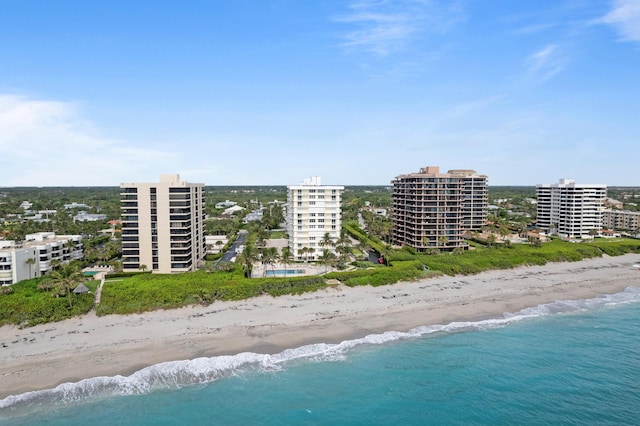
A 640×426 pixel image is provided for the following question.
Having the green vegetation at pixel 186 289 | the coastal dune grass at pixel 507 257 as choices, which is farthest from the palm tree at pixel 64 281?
the coastal dune grass at pixel 507 257

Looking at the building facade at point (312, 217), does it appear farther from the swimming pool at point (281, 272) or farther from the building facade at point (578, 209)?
the building facade at point (578, 209)

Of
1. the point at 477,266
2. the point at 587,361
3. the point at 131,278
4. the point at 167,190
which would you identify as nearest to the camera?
the point at 587,361

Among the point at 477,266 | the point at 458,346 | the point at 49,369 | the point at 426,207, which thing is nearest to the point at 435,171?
the point at 426,207

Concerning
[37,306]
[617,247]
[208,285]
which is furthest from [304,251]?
[617,247]

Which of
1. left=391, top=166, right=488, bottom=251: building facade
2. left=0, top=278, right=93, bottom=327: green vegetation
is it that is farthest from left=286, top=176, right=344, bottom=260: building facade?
left=0, top=278, right=93, bottom=327: green vegetation

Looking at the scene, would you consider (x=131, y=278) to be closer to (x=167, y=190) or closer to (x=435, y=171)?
(x=167, y=190)

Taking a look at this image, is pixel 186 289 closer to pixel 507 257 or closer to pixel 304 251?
pixel 304 251

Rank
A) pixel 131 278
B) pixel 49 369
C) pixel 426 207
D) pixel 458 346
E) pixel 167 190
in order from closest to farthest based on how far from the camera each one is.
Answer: pixel 49 369 < pixel 458 346 < pixel 131 278 < pixel 167 190 < pixel 426 207
